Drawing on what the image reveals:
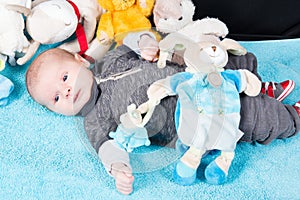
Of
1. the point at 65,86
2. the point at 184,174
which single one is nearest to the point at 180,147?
the point at 184,174

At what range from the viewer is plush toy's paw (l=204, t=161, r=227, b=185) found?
1.16m

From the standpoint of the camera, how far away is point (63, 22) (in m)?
1.31

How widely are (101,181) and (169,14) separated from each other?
0.48 m

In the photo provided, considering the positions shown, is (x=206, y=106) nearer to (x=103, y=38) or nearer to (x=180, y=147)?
(x=180, y=147)

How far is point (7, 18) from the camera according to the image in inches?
50.8

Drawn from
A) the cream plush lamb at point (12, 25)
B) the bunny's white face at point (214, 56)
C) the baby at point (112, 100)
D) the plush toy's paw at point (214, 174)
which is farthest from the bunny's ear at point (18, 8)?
the plush toy's paw at point (214, 174)

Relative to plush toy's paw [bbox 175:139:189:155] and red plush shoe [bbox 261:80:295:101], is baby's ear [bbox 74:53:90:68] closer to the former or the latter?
plush toy's paw [bbox 175:139:189:155]

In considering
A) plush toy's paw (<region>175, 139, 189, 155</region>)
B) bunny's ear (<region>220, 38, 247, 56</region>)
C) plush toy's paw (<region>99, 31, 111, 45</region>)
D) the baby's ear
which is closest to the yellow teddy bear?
plush toy's paw (<region>99, 31, 111, 45</region>)

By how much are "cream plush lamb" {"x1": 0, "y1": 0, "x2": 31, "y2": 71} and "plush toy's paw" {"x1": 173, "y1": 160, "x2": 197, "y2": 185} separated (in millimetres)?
520

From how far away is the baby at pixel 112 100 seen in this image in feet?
3.93

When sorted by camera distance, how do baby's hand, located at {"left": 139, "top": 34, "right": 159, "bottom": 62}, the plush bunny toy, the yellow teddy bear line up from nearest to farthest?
the plush bunny toy
baby's hand, located at {"left": 139, "top": 34, "right": 159, "bottom": 62}
the yellow teddy bear

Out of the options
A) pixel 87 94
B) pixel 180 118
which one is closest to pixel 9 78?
pixel 87 94

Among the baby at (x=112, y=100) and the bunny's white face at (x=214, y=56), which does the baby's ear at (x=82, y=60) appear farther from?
the bunny's white face at (x=214, y=56)

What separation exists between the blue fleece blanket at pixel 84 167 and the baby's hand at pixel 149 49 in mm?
223
